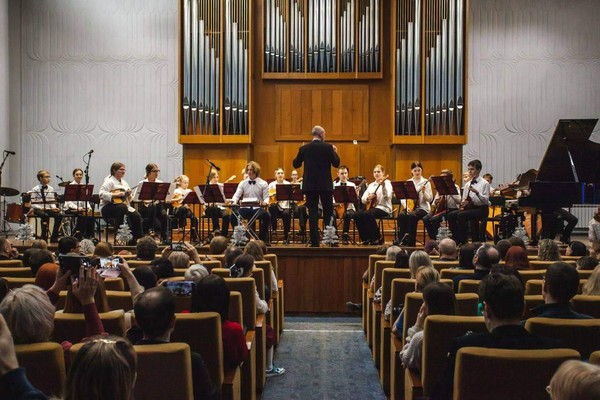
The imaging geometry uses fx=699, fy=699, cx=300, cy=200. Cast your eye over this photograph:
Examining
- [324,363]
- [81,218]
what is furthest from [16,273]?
[81,218]

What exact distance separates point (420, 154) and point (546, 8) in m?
4.00

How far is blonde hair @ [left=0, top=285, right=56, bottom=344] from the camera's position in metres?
2.50

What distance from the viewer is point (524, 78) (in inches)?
541

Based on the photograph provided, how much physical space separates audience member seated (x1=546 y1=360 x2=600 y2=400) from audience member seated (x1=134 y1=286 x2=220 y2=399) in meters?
1.58

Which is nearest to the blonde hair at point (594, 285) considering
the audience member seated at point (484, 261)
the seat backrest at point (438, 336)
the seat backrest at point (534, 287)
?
the seat backrest at point (534, 287)

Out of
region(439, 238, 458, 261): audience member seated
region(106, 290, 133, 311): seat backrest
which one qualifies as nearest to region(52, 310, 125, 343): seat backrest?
region(106, 290, 133, 311): seat backrest

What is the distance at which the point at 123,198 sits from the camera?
1009 centimetres

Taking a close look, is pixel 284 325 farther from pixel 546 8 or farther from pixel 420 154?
pixel 546 8

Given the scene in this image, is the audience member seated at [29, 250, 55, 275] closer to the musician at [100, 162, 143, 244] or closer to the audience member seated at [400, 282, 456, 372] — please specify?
the audience member seated at [400, 282, 456, 372]

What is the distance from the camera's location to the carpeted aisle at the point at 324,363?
16.8ft

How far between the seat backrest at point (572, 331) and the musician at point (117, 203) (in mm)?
7691

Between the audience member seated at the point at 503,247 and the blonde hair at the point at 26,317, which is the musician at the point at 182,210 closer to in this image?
the audience member seated at the point at 503,247

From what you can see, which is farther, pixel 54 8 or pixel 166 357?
pixel 54 8

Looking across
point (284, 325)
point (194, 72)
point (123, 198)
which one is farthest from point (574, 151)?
point (194, 72)
